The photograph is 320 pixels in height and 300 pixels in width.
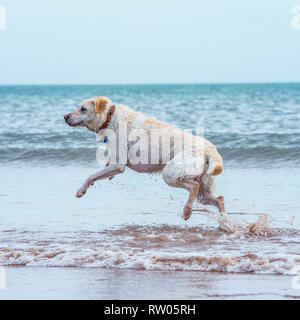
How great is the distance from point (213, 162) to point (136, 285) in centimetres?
239

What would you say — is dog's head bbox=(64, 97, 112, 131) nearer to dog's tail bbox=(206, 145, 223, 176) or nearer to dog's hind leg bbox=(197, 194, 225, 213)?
dog's tail bbox=(206, 145, 223, 176)

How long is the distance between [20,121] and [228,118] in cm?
845

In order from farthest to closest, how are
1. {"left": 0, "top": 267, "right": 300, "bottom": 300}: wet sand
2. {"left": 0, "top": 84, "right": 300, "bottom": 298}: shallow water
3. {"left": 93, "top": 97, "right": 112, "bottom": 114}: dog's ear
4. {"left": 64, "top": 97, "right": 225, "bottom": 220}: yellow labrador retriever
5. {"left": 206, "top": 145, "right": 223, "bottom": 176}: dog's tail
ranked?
{"left": 93, "top": 97, "right": 112, "bottom": 114}: dog's ear → {"left": 64, "top": 97, "right": 225, "bottom": 220}: yellow labrador retriever → {"left": 206, "top": 145, "right": 223, "bottom": 176}: dog's tail → {"left": 0, "top": 84, "right": 300, "bottom": 298}: shallow water → {"left": 0, "top": 267, "right": 300, "bottom": 300}: wet sand

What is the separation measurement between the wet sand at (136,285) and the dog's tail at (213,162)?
5.82ft

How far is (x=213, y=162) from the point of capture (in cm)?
708

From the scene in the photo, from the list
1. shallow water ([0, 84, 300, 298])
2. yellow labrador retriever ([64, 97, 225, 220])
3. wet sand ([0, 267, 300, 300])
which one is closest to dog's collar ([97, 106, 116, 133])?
yellow labrador retriever ([64, 97, 225, 220])

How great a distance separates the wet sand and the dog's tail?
1.77m

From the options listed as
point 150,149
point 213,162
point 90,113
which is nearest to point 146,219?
point 150,149

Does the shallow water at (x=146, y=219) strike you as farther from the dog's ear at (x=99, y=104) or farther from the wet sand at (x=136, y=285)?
the dog's ear at (x=99, y=104)

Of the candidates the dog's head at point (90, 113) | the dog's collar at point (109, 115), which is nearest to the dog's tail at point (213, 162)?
the dog's collar at point (109, 115)

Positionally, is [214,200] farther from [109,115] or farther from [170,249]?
[109,115]

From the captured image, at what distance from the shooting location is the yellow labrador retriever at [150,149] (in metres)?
7.22

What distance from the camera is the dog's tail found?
699 centimetres
